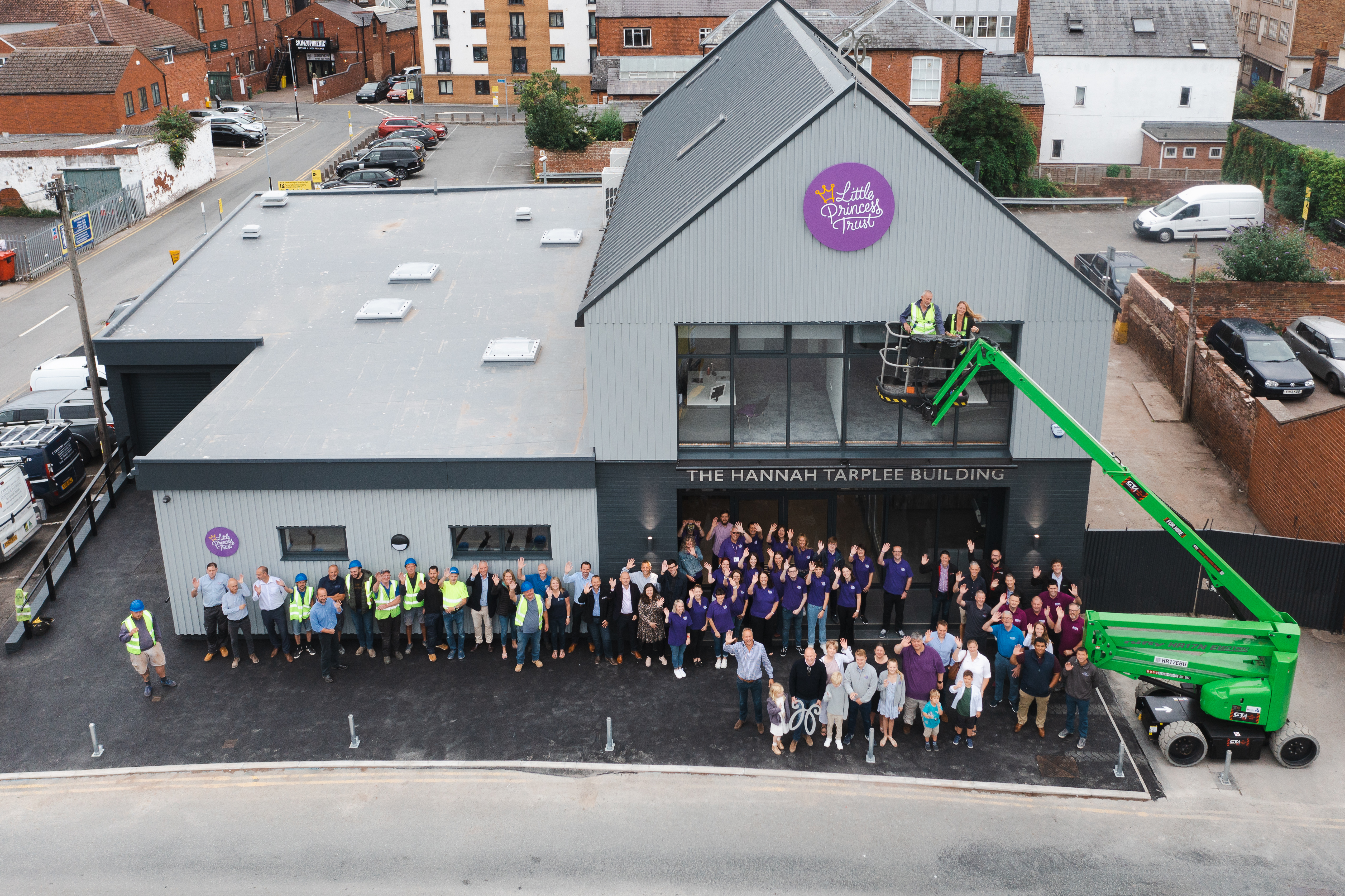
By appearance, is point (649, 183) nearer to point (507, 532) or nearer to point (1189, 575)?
point (507, 532)

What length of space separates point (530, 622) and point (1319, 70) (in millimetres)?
65655

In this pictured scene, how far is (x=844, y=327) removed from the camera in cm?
2034

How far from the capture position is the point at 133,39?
68250mm

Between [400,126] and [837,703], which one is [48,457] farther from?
[400,126]

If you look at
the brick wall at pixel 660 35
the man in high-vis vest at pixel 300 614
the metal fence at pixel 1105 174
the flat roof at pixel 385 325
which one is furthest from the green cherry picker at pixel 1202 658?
the brick wall at pixel 660 35

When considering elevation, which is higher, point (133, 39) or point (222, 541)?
point (133, 39)

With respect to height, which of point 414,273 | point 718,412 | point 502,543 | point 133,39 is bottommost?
point 502,543

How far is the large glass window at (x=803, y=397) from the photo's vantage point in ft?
67.1

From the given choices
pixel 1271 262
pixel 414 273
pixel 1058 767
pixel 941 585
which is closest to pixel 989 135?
pixel 1271 262

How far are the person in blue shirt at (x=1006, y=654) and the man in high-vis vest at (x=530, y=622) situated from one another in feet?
24.9

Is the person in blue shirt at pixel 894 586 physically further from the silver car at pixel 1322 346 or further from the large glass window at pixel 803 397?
the silver car at pixel 1322 346

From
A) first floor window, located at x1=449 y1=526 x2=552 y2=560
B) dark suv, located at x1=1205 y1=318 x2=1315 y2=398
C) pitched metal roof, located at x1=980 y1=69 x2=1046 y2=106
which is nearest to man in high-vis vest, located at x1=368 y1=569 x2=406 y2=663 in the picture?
first floor window, located at x1=449 y1=526 x2=552 y2=560

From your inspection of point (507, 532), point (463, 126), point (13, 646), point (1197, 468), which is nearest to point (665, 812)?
point (507, 532)

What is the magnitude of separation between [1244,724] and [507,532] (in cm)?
1238
